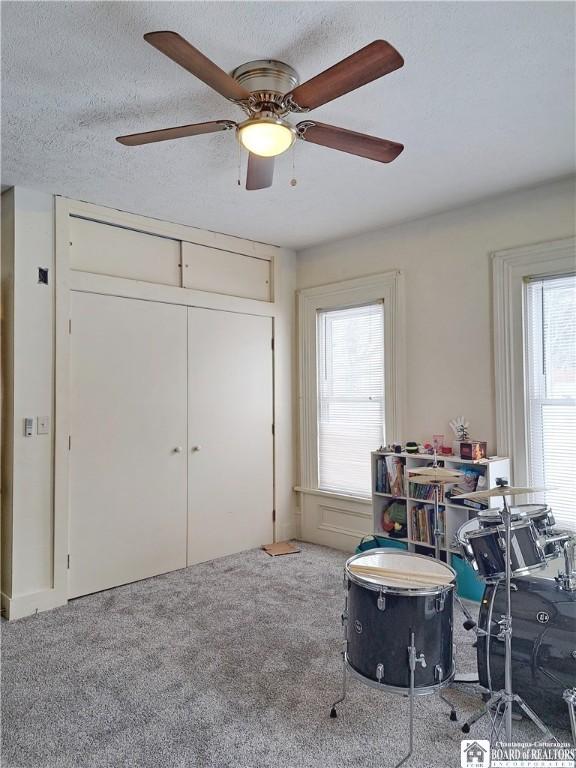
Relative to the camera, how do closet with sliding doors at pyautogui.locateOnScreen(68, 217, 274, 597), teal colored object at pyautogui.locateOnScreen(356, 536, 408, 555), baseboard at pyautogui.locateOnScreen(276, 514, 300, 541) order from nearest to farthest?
1. closet with sliding doors at pyautogui.locateOnScreen(68, 217, 274, 597)
2. teal colored object at pyautogui.locateOnScreen(356, 536, 408, 555)
3. baseboard at pyautogui.locateOnScreen(276, 514, 300, 541)

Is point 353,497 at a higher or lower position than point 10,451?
lower

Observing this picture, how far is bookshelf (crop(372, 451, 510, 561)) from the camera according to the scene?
329 centimetres

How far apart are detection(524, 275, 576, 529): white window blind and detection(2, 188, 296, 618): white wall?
3.11 meters

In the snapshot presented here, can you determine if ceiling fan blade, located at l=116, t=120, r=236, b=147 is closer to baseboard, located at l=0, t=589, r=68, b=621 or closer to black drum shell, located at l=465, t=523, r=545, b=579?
black drum shell, located at l=465, t=523, r=545, b=579

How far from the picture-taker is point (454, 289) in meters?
3.69

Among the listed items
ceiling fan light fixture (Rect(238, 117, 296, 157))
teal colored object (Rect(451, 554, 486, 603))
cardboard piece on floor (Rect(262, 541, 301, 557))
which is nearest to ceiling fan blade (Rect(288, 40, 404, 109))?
ceiling fan light fixture (Rect(238, 117, 296, 157))

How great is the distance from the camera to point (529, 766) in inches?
69.3

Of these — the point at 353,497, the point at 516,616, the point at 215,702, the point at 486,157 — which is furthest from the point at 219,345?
the point at 516,616

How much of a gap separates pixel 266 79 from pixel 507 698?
2627mm

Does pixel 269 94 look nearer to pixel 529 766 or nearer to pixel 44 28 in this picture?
pixel 44 28

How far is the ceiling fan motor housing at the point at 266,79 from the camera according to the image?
200cm

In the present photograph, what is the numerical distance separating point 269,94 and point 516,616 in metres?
2.35

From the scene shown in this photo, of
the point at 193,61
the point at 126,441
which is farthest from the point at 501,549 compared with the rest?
the point at 126,441

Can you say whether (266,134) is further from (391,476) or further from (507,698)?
(391,476)
